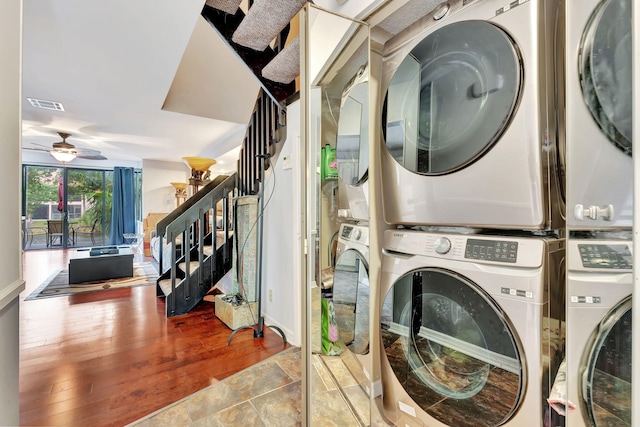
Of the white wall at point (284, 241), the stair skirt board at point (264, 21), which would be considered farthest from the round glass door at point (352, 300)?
the stair skirt board at point (264, 21)

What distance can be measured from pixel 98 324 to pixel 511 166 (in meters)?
3.52

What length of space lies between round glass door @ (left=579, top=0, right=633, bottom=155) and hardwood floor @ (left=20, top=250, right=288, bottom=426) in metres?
2.21

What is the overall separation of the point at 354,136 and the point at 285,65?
84cm

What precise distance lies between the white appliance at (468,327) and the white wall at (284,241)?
1.08 metres

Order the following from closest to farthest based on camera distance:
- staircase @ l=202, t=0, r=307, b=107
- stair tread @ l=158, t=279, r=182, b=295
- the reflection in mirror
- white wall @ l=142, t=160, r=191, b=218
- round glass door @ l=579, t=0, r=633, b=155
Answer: round glass door @ l=579, t=0, r=633, b=155 < the reflection in mirror < staircase @ l=202, t=0, r=307, b=107 < stair tread @ l=158, t=279, r=182, b=295 < white wall @ l=142, t=160, r=191, b=218

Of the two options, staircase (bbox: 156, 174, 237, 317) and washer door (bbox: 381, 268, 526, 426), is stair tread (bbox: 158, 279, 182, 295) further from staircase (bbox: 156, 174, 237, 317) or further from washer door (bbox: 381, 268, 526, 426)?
washer door (bbox: 381, 268, 526, 426)

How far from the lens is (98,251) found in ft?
15.4

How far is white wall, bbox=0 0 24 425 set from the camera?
99 cm

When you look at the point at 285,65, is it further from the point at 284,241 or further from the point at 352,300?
the point at 352,300

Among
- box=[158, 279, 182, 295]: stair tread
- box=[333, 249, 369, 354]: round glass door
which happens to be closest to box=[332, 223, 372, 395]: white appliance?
box=[333, 249, 369, 354]: round glass door

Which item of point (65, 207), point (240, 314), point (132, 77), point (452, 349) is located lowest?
point (240, 314)

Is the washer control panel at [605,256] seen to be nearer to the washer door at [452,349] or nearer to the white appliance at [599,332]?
the white appliance at [599,332]

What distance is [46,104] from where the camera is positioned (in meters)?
3.30

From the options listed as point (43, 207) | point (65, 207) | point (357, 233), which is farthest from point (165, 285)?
point (43, 207)
